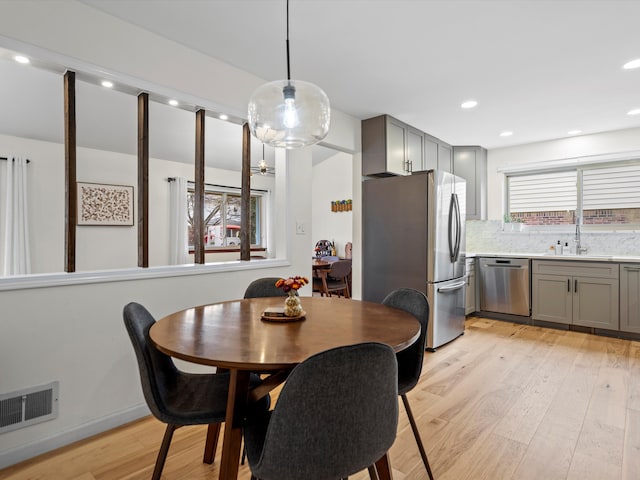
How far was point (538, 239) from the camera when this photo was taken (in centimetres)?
479

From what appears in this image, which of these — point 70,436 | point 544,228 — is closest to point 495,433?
point 70,436

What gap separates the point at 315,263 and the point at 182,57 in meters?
3.47

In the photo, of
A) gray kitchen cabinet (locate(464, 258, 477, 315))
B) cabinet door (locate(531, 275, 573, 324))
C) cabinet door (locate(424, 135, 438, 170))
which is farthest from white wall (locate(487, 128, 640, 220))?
cabinet door (locate(531, 275, 573, 324))

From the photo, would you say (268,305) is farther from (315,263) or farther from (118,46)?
(315,263)

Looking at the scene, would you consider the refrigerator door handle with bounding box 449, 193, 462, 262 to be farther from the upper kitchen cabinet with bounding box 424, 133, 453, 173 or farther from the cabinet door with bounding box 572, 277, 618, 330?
the cabinet door with bounding box 572, 277, 618, 330

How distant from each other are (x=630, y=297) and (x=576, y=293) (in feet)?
1.50

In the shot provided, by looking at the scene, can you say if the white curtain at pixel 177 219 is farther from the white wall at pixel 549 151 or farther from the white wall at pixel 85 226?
the white wall at pixel 549 151

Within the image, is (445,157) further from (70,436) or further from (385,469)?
(70,436)

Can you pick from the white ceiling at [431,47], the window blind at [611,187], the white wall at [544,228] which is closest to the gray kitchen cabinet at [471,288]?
the white wall at [544,228]

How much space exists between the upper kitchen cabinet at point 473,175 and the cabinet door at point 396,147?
1530 mm

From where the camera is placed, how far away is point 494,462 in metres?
1.74

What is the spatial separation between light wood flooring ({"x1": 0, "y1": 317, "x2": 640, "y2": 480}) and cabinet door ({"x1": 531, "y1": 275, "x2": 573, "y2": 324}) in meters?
0.93

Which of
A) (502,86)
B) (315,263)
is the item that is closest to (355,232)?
(315,263)

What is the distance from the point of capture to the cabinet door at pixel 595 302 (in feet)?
12.3
